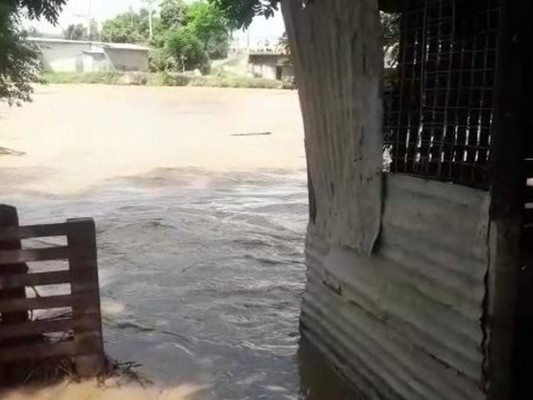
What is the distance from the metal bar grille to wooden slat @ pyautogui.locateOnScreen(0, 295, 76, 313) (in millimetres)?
2419

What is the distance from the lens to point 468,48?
342 cm

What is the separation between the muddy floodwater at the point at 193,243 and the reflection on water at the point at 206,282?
16mm

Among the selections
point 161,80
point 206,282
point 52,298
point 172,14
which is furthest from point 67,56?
point 52,298

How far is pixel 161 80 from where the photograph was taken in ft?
141

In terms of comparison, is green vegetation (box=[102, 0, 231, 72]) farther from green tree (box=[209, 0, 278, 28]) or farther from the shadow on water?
the shadow on water

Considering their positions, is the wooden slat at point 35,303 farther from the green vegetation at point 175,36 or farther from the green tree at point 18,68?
the green vegetation at point 175,36

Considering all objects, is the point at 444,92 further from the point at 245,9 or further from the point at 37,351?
the point at 37,351

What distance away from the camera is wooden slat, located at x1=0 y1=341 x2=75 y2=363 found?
464 cm

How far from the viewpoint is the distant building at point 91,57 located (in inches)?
1820

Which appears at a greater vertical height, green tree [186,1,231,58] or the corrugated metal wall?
green tree [186,1,231,58]

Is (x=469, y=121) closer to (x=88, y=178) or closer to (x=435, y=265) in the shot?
(x=435, y=265)

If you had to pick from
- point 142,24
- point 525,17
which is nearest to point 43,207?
point 525,17

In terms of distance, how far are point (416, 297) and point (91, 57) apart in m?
45.9

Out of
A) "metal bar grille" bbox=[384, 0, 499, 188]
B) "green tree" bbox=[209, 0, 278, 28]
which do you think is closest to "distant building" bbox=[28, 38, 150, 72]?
"green tree" bbox=[209, 0, 278, 28]
